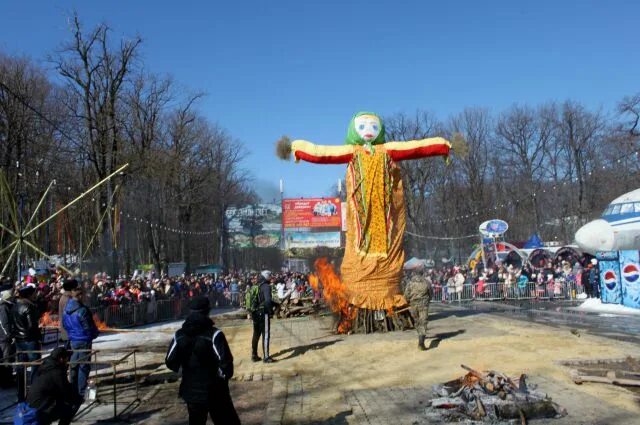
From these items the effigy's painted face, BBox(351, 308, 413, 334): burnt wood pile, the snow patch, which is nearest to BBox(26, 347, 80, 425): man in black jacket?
BBox(351, 308, 413, 334): burnt wood pile

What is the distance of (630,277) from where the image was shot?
20344mm

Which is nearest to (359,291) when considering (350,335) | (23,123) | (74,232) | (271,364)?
(350,335)

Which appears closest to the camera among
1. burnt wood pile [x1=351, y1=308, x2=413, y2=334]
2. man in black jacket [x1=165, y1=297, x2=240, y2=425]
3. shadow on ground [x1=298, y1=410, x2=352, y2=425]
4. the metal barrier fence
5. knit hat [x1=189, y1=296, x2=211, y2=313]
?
man in black jacket [x1=165, y1=297, x2=240, y2=425]

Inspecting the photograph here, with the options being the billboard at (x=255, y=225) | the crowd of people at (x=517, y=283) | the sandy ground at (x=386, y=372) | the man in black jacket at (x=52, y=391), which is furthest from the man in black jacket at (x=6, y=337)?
the billboard at (x=255, y=225)

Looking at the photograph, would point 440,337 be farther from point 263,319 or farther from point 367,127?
point 367,127

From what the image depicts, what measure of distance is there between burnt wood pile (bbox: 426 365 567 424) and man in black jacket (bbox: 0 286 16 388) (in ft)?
21.4

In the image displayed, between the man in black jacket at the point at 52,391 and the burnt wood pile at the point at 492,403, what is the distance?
3.91 metres

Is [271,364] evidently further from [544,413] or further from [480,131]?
[480,131]

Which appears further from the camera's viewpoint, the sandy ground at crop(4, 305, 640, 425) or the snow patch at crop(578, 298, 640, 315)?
the snow patch at crop(578, 298, 640, 315)

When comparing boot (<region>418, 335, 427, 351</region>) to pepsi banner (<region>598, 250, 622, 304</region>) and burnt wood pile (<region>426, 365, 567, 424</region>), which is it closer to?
burnt wood pile (<region>426, 365, 567, 424</region>)

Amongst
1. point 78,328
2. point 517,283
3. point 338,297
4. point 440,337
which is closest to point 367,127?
point 338,297

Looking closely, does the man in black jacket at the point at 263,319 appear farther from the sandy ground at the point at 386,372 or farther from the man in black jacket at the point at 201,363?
the man in black jacket at the point at 201,363

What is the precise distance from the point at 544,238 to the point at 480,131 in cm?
1136

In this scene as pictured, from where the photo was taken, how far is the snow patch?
1973 centimetres
